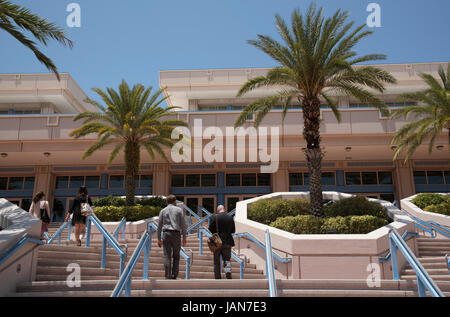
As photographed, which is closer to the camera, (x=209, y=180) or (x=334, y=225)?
(x=334, y=225)

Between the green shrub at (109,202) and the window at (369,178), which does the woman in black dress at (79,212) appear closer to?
the green shrub at (109,202)

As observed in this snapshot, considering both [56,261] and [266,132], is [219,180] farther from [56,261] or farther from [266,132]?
[56,261]

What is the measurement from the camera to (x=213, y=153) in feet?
80.8

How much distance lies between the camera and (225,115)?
2272cm

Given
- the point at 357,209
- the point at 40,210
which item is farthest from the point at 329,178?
the point at 40,210

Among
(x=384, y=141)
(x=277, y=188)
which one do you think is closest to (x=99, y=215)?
(x=277, y=188)

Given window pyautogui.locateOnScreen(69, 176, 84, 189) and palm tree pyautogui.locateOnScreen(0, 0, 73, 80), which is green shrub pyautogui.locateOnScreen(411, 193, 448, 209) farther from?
window pyautogui.locateOnScreen(69, 176, 84, 189)

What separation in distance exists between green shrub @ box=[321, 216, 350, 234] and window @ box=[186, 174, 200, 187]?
53.9 ft

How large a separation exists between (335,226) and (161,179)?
54.8 feet

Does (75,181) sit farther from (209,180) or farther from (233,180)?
(233,180)

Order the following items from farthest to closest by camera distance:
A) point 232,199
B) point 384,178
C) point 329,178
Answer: point 232,199
point 329,178
point 384,178

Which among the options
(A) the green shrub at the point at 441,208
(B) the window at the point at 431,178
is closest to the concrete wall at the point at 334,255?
(A) the green shrub at the point at 441,208

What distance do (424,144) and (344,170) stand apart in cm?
599

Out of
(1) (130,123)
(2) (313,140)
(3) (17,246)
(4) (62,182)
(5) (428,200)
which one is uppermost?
(1) (130,123)
